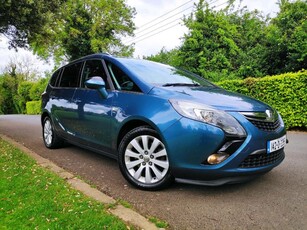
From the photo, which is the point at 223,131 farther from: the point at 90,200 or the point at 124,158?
the point at 90,200

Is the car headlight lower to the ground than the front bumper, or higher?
higher

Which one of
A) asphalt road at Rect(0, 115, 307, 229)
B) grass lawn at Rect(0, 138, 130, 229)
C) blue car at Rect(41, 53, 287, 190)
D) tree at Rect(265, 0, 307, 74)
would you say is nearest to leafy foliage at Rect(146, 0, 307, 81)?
tree at Rect(265, 0, 307, 74)

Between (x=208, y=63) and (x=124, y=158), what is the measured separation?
12.0 metres

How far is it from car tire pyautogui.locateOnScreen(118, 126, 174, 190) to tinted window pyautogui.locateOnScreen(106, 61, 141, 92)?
575mm

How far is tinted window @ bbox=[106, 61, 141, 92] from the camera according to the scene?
3555 mm

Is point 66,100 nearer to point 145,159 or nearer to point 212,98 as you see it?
point 145,159

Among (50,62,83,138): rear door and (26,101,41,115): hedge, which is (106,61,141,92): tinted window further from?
(26,101,41,115): hedge

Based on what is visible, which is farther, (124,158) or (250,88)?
(250,88)

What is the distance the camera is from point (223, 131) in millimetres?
2770

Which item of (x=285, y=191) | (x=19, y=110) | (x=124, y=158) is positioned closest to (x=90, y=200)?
(x=124, y=158)

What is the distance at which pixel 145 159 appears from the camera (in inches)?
128

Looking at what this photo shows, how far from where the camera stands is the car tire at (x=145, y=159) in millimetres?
3129

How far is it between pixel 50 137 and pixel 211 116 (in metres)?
3.96

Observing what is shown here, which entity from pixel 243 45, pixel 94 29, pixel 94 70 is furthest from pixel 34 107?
pixel 94 70
